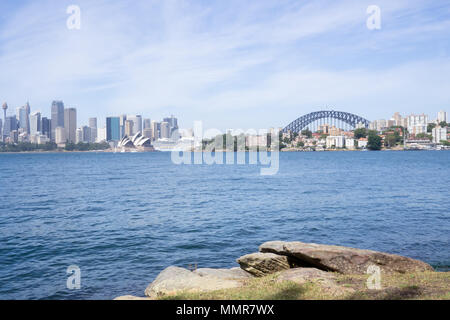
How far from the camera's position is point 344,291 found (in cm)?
803

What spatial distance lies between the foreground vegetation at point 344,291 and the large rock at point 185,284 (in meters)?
0.52

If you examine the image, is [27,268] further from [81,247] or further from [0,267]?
[81,247]

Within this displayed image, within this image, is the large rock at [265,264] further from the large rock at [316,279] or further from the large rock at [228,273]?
the large rock at [316,279]

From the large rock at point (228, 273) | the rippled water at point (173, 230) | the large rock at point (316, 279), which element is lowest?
the rippled water at point (173, 230)

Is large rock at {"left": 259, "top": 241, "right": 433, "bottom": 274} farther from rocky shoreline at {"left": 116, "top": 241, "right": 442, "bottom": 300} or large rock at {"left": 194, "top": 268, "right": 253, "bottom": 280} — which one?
large rock at {"left": 194, "top": 268, "right": 253, "bottom": 280}

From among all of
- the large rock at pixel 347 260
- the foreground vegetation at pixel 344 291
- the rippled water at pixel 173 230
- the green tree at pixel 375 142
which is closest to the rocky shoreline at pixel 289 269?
the large rock at pixel 347 260

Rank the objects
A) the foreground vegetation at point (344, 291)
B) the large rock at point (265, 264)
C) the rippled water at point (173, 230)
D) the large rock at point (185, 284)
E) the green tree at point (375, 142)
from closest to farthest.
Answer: the foreground vegetation at point (344, 291), the large rock at point (185, 284), the large rock at point (265, 264), the rippled water at point (173, 230), the green tree at point (375, 142)

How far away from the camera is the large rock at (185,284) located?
9.39m

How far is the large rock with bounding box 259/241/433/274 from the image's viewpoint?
10930 mm

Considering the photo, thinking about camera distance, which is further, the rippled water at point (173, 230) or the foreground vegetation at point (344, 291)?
the rippled water at point (173, 230)

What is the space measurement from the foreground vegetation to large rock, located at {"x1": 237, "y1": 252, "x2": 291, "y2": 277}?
6.44 feet

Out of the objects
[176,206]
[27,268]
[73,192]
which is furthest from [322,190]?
[27,268]

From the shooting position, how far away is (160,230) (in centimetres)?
2012
